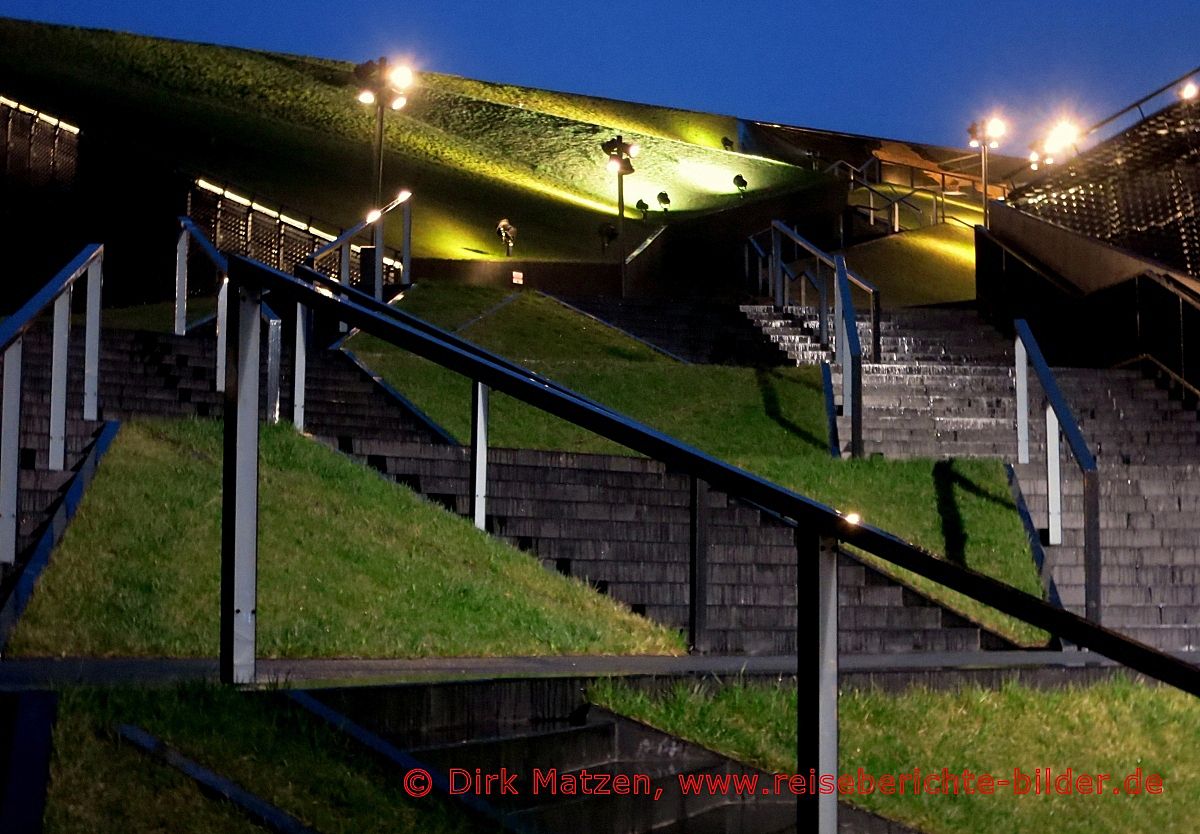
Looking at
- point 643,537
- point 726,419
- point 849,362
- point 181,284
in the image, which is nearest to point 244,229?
point 181,284

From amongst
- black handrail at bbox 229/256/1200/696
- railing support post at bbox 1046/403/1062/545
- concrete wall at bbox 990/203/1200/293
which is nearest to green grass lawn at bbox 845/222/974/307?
concrete wall at bbox 990/203/1200/293

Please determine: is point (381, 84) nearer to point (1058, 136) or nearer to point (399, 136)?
point (1058, 136)

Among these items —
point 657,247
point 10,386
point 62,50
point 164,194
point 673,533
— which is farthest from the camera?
point 62,50

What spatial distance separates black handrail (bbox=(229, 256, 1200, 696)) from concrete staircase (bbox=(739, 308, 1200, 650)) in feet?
20.3

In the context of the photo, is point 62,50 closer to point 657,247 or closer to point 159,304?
point 657,247

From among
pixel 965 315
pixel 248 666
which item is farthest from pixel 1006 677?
pixel 965 315

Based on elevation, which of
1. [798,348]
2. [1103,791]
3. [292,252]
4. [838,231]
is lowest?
[1103,791]

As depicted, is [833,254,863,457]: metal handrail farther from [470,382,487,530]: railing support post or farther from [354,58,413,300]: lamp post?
[354,58,413,300]: lamp post

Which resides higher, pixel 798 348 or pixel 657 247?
pixel 657 247

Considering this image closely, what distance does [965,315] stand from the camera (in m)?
18.0

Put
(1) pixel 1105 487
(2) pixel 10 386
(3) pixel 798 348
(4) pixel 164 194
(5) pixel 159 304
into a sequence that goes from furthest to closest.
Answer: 1. (4) pixel 164 194
2. (5) pixel 159 304
3. (3) pixel 798 348
4. (1) pixel 1105 487
5. (2) pixel 10 386

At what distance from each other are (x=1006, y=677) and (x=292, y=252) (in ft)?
61.5

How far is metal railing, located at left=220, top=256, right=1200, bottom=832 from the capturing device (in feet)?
10.3
